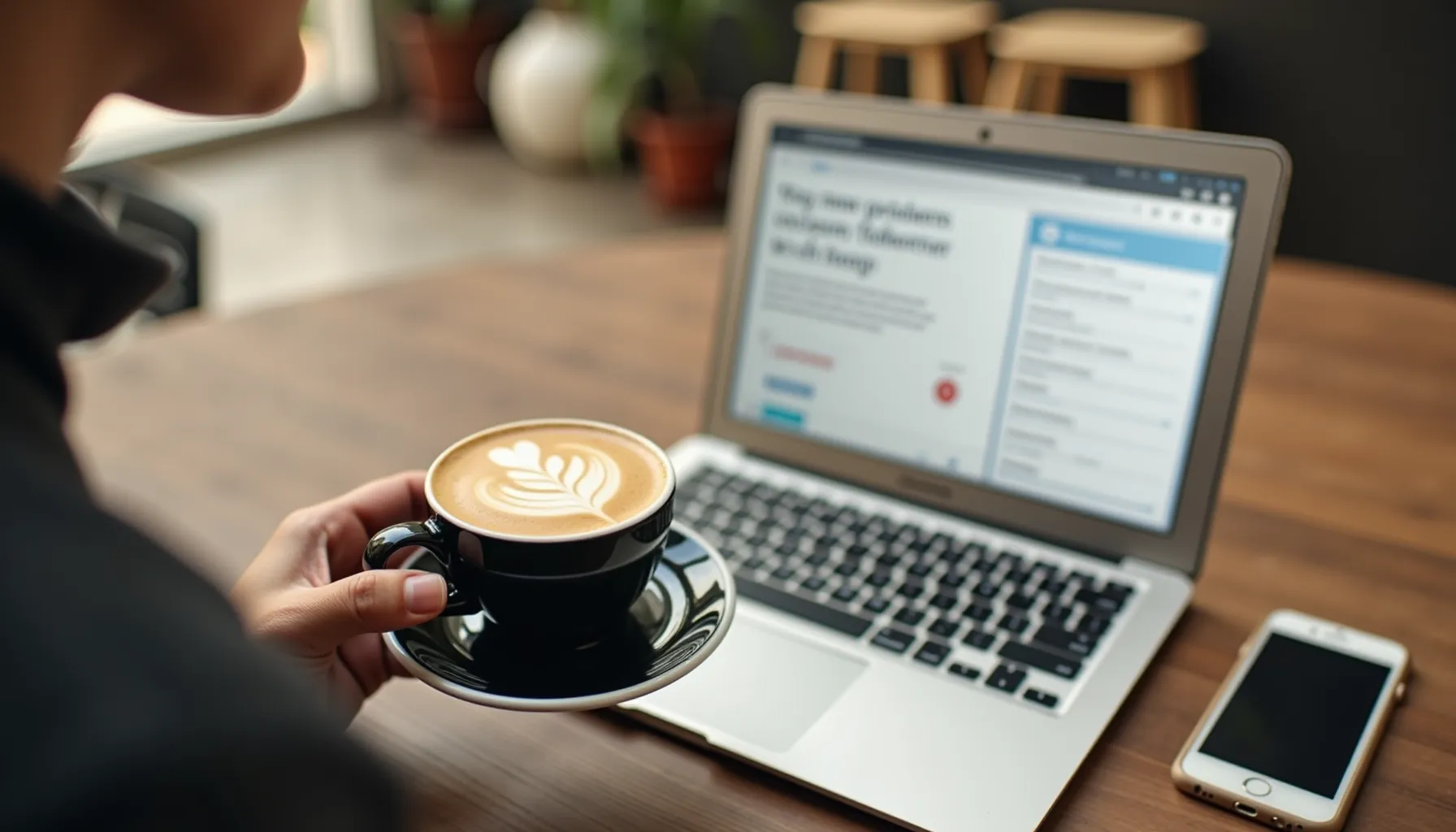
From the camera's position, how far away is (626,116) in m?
4.36

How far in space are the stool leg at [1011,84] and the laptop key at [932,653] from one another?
8.10 feet

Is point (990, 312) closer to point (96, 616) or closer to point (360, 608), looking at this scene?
point (360, 608)

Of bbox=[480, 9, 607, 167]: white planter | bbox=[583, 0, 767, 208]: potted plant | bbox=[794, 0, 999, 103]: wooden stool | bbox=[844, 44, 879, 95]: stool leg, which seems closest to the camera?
bbox=[794, 0, 999, 103]: wooden stool

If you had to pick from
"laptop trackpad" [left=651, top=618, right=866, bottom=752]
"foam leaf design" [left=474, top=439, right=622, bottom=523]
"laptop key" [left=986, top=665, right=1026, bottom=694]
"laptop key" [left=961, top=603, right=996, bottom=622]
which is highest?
"foam leaf design" [left=474, top=439, right=622, bottom=523]

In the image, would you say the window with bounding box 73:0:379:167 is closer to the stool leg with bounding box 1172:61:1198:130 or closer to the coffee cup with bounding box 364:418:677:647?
the stool leg with bounding box 1172:61:1198:130

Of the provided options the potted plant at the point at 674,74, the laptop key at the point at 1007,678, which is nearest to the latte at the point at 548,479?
the laptop key at the point at 1007,678

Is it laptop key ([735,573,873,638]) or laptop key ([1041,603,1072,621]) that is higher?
laptop key ([1041,603,1072,621])

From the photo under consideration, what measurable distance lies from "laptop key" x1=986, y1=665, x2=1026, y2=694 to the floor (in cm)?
297

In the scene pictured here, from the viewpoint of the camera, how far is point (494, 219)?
4.01 m

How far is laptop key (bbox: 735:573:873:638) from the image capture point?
30.5 inches

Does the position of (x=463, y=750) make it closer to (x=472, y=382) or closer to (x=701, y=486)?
(x=701, y=486)

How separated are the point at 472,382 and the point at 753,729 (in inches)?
22.7

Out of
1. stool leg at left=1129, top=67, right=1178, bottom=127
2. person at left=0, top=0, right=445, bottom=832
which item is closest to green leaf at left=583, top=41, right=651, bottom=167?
stool leg at left=1129, top=67, right=1178, bottom=127

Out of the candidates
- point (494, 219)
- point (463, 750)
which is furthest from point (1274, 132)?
point (463, 750)
